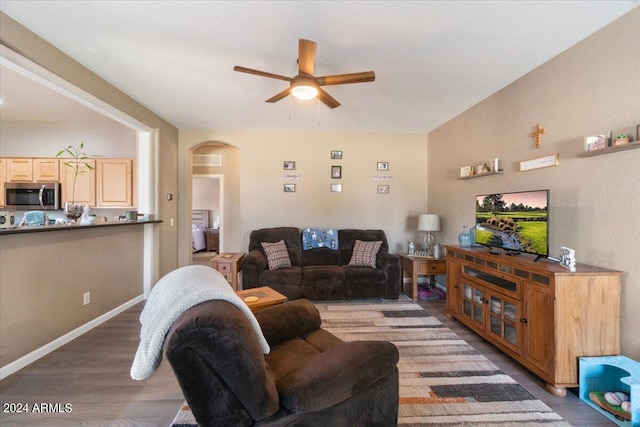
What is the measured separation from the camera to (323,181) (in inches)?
181

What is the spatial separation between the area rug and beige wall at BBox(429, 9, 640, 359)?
0.84 metres

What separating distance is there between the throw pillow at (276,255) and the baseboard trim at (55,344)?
1848 mm

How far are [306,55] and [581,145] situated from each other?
2.26 meters

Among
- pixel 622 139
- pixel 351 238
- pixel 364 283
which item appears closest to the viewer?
pixel 622 139

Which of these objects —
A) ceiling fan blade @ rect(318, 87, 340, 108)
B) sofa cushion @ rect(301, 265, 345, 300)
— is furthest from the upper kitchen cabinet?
ceiling fan blade @ rect(318, 87, 340, 108)

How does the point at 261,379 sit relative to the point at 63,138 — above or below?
below

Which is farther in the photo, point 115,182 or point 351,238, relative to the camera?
point 351,238

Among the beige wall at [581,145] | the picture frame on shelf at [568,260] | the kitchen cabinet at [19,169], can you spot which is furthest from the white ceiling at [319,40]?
the picture frame on shelf at [568,260]

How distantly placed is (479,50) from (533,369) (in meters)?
2.55

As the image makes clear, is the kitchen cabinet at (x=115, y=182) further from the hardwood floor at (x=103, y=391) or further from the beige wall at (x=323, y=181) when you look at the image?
the hardwood floor at (x=103, y=391)

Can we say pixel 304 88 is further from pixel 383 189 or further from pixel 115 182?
pixel 115 182

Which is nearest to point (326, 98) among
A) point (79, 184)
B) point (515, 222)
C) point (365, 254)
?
point (515, 222)

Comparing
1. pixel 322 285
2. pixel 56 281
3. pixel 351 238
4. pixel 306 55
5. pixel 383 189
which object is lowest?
pixel 322 285

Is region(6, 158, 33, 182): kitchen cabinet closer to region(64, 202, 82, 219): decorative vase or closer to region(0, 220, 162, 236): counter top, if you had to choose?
region(64, 202, 82, 219): decorative vase
